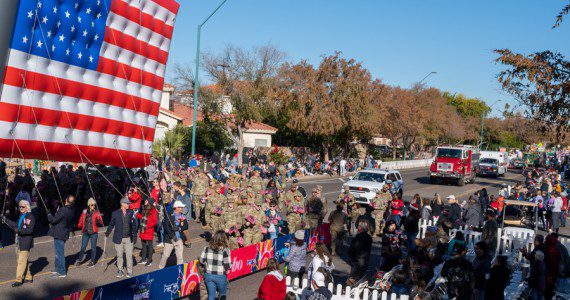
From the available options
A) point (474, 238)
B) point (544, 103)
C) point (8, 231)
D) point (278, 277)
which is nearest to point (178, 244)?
point (278, 277)

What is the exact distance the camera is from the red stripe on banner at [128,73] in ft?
39.4

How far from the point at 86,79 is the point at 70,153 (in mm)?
1596

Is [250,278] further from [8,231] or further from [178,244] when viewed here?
[8,231]

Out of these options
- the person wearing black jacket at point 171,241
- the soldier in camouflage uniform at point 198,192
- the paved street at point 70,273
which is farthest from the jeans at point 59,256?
the soldier in camouflage uniform at point 198,192

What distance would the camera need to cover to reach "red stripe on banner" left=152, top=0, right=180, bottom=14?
43.4 feet

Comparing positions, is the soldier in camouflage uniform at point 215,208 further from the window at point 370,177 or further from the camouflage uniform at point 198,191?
the window at point 370,177

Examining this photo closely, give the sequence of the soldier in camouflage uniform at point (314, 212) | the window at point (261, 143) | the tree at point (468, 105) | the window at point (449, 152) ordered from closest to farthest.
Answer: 1. the soldier in camouflage uniform at point (314, 212)
2. the window at point (449, 152)
3. the window at point (261, 143)
4. the tree at point (468, 105)

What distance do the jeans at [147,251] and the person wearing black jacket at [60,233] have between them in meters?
1.81

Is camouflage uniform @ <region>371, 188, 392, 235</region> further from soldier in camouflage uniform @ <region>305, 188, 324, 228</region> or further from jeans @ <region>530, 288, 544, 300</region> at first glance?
jeans @ <region>530, 288, 544, 300</region>

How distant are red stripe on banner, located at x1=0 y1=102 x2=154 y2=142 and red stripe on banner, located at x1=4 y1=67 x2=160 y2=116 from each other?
387mm

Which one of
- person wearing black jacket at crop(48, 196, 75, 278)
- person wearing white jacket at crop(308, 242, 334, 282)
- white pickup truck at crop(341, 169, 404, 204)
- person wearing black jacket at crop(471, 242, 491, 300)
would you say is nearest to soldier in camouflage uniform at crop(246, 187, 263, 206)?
person wearing black jacket at crop(48, 196, 75, 278)

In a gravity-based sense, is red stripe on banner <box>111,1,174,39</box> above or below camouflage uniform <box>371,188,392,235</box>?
above

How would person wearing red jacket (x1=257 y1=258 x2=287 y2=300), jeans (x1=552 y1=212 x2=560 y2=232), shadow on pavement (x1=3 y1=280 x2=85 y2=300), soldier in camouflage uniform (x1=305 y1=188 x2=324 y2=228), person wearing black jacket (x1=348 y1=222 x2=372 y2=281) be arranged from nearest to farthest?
person wearing red jacket (x1=257 y1=258 x2=287 y2=300) < shadow on pavement (x1=3 y1=280 x2=85 y2=300) < person wearing black jacket (x1=348 y1=222 x2=372 y2=281) < soldier in camouflage uniform (x1=305 y1=188 x2=324 y2=228) < jeans (x1=552 y1=212 x2=560 y2=232)

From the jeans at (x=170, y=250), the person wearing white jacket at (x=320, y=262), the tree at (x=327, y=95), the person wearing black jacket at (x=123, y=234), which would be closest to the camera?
the person wearing white jacket at (x=320, y=262)
